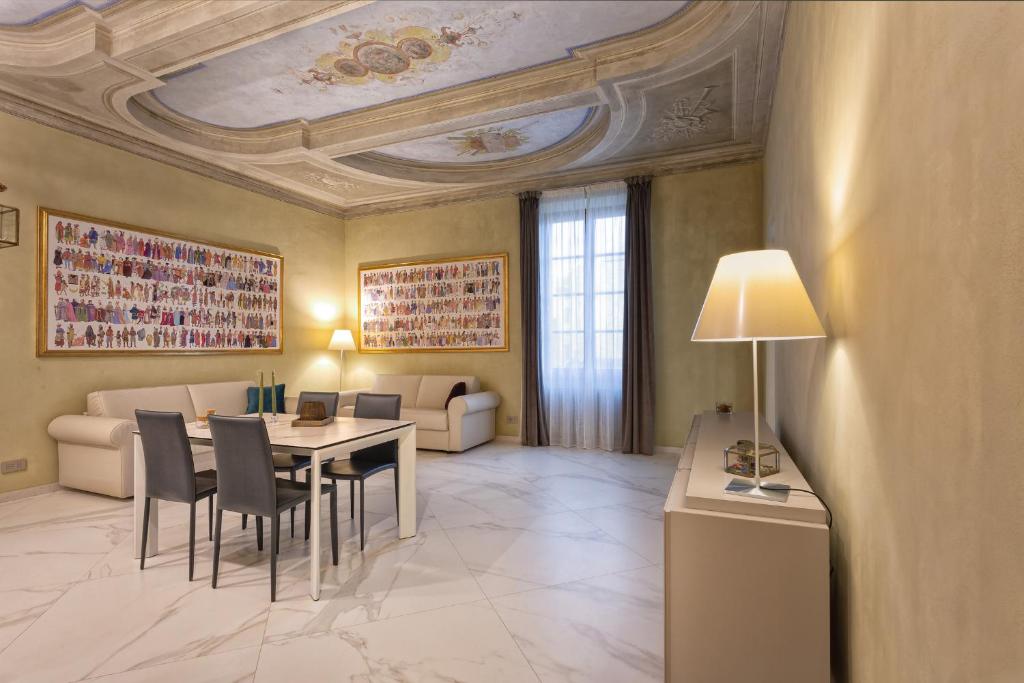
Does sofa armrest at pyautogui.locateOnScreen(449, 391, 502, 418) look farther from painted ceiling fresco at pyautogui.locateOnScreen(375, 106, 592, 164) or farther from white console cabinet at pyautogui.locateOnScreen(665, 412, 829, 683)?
white console cabinet at pyautogui.locateOnScreen(665, 412, 829, 683)

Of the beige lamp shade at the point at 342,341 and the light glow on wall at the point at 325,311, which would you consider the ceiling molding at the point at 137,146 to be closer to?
the light glow on wall at the point at 325,311

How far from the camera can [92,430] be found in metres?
3.89

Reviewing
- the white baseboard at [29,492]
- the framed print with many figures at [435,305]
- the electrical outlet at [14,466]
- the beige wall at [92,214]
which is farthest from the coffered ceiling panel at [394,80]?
the white baseboard at [29,492]

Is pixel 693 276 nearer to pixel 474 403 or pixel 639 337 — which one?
pixel 639 337

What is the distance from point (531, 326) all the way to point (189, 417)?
3576 millimetres

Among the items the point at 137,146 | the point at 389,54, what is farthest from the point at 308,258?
the point at 389,54

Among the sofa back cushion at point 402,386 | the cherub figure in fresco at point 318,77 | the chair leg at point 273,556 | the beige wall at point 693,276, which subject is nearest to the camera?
the chair leg at point 273,556

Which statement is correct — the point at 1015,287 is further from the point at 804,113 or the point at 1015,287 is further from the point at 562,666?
the point at 804,113

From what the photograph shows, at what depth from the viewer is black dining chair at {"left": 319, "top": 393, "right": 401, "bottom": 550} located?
301 cm

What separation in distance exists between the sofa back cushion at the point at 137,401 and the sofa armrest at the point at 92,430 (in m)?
0.16

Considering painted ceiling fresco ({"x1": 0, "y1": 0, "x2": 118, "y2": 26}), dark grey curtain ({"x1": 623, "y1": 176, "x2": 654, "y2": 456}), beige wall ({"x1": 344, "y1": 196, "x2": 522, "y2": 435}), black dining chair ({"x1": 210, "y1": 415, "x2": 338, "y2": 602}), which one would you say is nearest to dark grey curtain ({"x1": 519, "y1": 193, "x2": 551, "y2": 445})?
beige wall ({"x1": 344, "y1": 196, "x2": 522, "y2": 435})

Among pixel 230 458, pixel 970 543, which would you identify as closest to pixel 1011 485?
pixel 970 543

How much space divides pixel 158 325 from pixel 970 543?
5.85 metres

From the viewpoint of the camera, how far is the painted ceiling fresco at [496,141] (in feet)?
16.4
